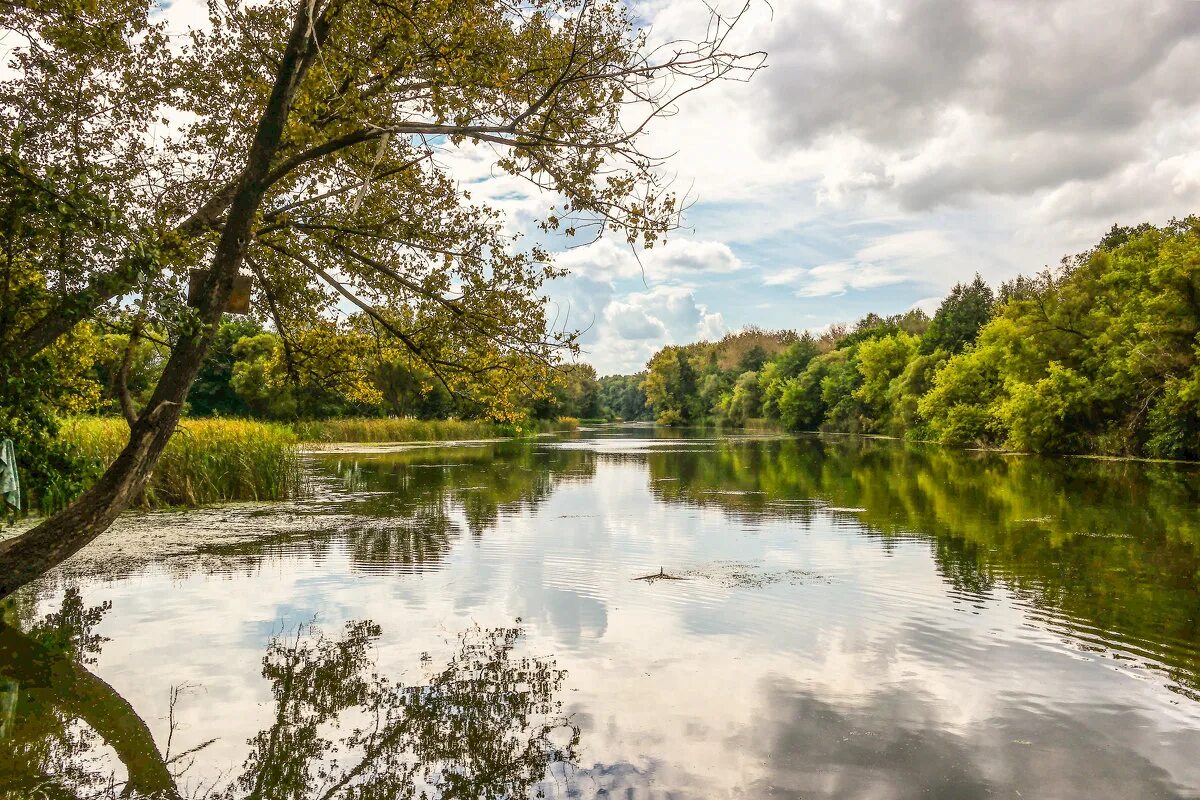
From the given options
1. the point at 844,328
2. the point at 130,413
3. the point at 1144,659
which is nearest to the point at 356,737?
the point at 130,413

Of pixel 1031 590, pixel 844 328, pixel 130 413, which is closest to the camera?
pixel 130 413

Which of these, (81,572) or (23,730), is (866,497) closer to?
(81,572)

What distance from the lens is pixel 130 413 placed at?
18.5 feet

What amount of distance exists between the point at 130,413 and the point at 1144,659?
26.3 feet

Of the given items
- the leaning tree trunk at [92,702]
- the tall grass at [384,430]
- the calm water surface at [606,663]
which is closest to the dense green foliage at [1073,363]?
the calm water surface at [606,663]

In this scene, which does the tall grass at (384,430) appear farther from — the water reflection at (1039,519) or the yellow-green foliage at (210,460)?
the yellow-green foliage at (210,460)

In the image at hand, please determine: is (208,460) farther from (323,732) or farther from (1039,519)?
(1039,519)

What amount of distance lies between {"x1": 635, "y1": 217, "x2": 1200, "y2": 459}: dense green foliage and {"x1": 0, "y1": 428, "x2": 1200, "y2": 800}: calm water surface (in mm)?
17732

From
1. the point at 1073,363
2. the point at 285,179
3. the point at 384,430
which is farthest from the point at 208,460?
the point at 1073,363

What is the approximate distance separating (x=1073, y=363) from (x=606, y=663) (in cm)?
3576

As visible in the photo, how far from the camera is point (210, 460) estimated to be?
49.3 ft

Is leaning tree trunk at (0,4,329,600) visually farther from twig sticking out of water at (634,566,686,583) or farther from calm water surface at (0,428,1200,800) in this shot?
twig sticking out of water at (634,566,686,583)

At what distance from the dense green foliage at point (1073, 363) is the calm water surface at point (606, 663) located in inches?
698

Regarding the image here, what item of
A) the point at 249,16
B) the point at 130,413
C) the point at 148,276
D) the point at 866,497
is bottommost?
the point at 866,497
